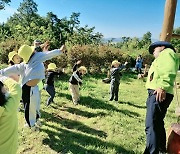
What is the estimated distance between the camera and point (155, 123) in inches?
143

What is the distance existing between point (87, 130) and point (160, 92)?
8.66 ft

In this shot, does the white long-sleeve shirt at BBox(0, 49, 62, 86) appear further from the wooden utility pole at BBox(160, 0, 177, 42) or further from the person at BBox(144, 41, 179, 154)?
the person at BBox(144, 41, 179, 154)

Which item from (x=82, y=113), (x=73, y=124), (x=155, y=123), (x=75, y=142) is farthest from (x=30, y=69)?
(x=82, y=113)

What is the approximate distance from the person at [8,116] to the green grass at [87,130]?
2.06m

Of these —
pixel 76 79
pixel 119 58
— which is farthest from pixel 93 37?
pixel 76 79

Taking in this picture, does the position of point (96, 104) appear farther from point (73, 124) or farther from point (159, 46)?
point (159, 46)

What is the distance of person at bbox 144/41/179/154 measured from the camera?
346cm

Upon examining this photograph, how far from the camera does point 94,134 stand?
546 centimetres

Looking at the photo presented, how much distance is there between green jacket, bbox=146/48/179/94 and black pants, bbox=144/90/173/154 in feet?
0.50

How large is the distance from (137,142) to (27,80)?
2284mm

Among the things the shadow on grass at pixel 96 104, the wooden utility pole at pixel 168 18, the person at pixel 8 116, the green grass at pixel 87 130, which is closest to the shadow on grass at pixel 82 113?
A: the green grass at pixel 87 130

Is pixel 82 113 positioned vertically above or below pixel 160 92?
below

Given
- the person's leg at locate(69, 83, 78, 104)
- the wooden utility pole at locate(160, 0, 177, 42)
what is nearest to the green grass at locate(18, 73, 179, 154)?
the person's leg at locate(69, 83, 78, 104)

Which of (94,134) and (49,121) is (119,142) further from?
(49,121)
